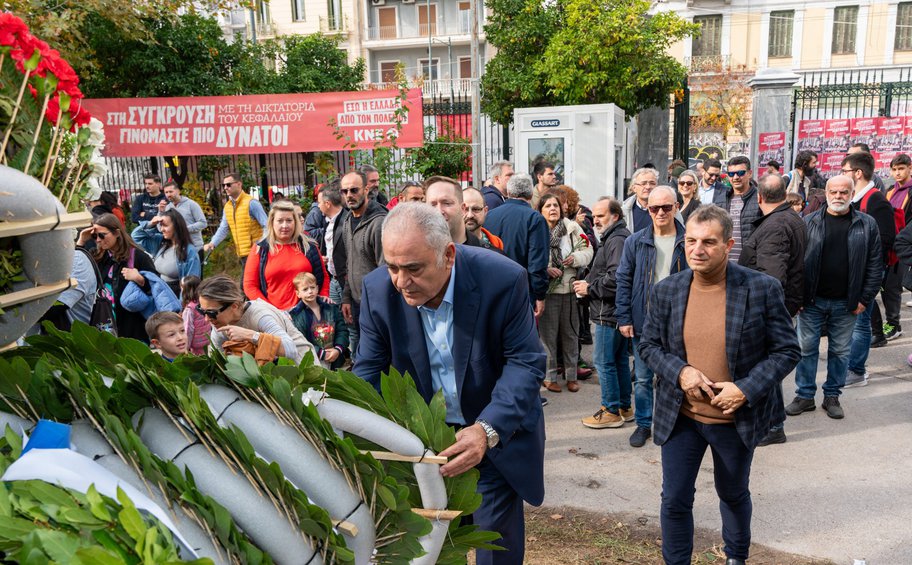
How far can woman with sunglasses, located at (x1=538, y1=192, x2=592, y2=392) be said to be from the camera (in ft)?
22.3

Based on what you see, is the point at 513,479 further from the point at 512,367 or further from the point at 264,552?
the point at 264,552

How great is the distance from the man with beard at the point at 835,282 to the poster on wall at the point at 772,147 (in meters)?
8.20

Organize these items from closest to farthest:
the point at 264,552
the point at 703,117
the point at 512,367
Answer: the point at 264,552, the point at 512,367, the point at 703,117

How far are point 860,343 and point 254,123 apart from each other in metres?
9.15

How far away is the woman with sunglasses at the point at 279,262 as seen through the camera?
5.92m

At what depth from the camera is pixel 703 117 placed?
31094 mm

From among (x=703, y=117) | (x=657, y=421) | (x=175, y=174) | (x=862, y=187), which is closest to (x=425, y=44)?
(x=703, y=117)

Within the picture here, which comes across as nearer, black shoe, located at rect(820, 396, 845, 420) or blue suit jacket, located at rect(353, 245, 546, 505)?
blue suit jacket, located at rect(353, 245, 546, 505)

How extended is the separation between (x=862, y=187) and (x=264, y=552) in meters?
7.52

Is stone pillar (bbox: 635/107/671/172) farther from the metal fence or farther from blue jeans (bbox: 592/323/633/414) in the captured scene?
blue jeans (bbox: 592/323/633/414)

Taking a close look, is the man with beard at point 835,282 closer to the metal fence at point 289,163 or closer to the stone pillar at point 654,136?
the metal fence at point 289,163

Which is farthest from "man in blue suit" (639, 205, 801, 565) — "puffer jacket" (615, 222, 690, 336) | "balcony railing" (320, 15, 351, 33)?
"balcony railing" (320, 15, 351, 33)

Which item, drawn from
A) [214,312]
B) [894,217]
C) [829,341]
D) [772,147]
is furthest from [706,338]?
[772,147]

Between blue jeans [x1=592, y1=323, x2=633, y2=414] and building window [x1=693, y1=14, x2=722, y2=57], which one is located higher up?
building window [x1=693, y1=14, x2=722, y2=57]
